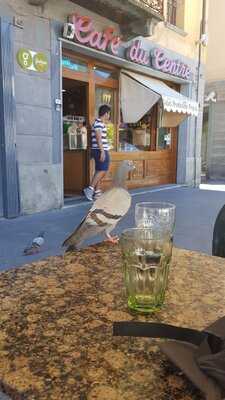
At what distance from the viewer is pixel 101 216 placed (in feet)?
5.37

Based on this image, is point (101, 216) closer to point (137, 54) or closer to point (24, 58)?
point (24, 58)

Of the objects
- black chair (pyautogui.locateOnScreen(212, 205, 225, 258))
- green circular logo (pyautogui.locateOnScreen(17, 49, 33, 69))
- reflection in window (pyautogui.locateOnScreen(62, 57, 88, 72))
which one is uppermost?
reflection in window (pyautogui.locateOnScreen(62, 57, 88, 72))

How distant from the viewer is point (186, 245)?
13.2ft

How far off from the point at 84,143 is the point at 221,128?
7329 mm

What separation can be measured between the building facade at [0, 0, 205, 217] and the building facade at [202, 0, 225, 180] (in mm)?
3125

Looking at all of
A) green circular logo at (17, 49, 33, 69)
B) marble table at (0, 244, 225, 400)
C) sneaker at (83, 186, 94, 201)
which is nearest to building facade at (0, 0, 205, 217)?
green circular logo at (17, 49, 33, 69)

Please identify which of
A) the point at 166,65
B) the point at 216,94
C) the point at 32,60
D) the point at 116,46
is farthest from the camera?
the point at 216,94

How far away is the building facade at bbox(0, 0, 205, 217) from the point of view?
4996mm

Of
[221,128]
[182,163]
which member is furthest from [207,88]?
[182,163]

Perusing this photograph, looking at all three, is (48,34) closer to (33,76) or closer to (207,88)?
(33,76)

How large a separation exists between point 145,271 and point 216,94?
12707 millimetres

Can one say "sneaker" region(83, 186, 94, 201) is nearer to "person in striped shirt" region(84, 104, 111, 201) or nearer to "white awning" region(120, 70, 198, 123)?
"person in striped shirt" region(84, 104, 111, 201)

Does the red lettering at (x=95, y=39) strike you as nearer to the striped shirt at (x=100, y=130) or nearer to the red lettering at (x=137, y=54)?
the red lettering at (x=137, y=54)

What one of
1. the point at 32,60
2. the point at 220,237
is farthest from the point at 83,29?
the point at 220,237
